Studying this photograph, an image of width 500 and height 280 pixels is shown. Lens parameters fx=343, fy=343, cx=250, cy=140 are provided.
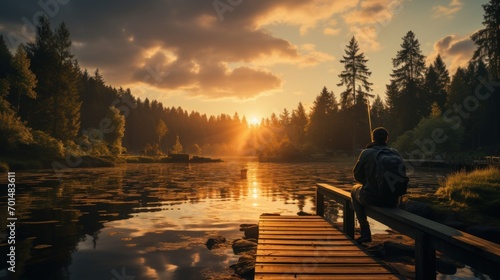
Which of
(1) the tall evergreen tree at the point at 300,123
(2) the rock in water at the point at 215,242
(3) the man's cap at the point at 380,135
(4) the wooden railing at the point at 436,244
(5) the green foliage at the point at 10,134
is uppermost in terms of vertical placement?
(1) the tall evergreen tree at the point at 300,123

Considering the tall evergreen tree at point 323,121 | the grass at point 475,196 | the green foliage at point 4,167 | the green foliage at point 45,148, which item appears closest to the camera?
the grass at point 475,196

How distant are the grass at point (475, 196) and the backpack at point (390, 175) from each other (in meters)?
7.75

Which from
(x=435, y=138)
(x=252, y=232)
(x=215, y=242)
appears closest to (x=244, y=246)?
(x=215, y=242)

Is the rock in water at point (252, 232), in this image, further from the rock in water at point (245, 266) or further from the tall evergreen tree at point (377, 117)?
the tall evergreen tree at point (377, 117)

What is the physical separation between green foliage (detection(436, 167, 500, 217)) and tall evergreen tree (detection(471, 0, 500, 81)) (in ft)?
137

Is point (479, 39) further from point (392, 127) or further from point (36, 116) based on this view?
point (36, 116)

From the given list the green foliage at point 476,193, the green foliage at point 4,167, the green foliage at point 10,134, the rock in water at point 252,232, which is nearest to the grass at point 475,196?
the green foliage at point 476,193

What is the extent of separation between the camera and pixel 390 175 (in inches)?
218

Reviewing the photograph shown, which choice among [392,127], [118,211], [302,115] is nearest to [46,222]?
[118,211]

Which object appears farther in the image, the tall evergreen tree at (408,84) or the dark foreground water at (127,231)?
the tall evergreen tree at (408,84)

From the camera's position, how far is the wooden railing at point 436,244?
3.20 metres

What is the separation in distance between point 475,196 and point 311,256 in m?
10.6

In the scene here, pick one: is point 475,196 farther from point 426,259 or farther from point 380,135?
point 426,259

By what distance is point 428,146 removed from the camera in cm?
5462
